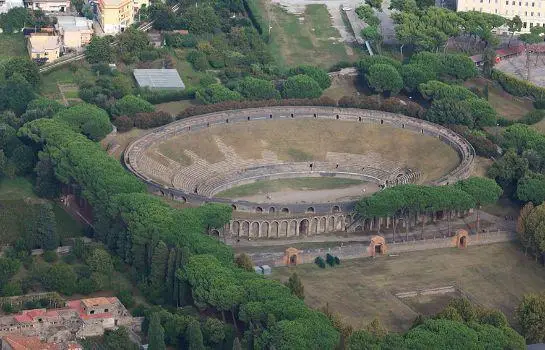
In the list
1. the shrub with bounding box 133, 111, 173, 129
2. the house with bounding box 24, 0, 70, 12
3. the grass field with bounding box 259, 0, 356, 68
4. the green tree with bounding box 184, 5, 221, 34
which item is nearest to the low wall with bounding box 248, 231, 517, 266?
the shrub with bounding box 133, 111, 173, 129

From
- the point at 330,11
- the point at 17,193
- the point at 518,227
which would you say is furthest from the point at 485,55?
the point at 17,193

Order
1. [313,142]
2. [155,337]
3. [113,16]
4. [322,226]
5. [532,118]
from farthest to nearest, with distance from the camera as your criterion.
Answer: [113,16] → [532,118] → [313,142] → [322,226] → [155,337]

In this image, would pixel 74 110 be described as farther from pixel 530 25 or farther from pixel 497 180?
pixel 530 25

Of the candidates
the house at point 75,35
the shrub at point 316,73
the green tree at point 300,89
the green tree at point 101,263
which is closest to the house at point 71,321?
Answer: the green tree at point 101,263

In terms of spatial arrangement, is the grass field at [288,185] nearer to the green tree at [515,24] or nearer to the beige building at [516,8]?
the green tree at [515,24]

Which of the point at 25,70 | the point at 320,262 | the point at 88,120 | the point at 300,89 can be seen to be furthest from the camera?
the point at 300,89

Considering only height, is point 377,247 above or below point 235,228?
below

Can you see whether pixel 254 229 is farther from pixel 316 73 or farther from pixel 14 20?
pixel 14 20

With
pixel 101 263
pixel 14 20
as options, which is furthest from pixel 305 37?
pixel 101 263
